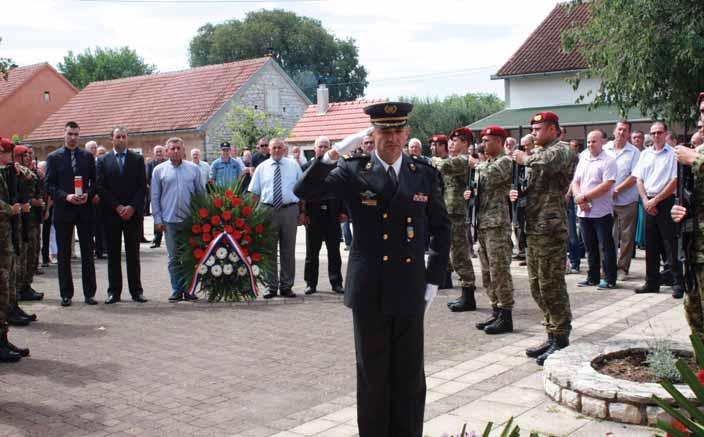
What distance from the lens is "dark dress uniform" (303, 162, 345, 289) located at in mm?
11188

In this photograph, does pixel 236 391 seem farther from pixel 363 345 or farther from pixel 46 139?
pixel 46 139

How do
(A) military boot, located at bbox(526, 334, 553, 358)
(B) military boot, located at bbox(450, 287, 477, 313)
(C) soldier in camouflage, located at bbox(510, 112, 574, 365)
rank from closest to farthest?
1. (C) soldier in camouflage, located at bbox(510, 112, 574, 365)
2. (A) military boot, located at bbox(526, 334, 553, 358)
3. (B) military boot, located at bbox(450, 287, 477, 313)

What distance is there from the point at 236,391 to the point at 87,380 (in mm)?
1439

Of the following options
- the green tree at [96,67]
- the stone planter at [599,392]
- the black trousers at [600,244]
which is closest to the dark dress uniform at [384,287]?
the stone planter at [599,392]

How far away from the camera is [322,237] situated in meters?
11.3

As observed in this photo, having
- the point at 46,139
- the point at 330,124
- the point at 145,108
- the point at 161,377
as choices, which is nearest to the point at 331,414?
the point at 161,377

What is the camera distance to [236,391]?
629cm

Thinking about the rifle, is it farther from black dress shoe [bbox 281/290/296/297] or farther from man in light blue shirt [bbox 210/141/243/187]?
man in light blue shirt [bbox 210/141/243/187]

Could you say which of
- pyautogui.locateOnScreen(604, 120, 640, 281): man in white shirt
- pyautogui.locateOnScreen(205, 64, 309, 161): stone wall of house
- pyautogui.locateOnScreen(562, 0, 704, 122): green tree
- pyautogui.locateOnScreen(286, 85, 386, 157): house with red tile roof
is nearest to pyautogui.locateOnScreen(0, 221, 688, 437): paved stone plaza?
pyautogui.locateOnScreen(604, 120, 640, 281): man in white shirt

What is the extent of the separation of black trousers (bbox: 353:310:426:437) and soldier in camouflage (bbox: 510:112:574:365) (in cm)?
264

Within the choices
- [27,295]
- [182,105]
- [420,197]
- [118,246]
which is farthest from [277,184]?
[182,105]

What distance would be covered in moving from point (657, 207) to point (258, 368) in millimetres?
5987

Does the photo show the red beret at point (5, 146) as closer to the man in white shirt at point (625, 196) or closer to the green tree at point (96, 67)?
the man in white shirt at point (625, 196)

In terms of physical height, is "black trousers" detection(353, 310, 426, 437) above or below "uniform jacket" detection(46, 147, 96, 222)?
below
